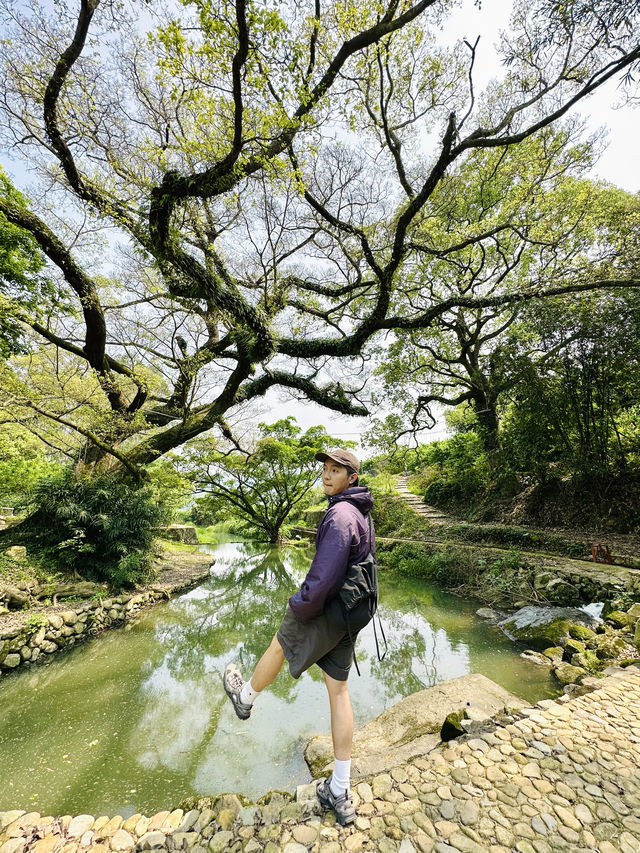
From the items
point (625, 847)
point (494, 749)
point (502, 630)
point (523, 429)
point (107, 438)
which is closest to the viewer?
point (625, 847)

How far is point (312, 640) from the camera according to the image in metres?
1.66

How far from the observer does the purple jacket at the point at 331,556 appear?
5.23 ft

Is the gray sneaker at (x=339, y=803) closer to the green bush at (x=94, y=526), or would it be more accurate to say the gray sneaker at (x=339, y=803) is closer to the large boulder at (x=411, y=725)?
the large boulder at (x=411, y=725)

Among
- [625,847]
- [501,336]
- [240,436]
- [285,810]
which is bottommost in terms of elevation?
[285,810]

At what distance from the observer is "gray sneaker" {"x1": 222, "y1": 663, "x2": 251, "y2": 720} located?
1810 millimetres

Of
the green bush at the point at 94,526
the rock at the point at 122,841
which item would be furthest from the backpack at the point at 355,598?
the green bush at the point at 94,526

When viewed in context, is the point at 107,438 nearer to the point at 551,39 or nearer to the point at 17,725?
the point at 17,725

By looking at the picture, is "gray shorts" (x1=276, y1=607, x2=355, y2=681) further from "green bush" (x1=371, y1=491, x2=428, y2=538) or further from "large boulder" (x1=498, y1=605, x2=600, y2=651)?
"green bush" (x1=371, y1=491, x2=428, y2=538)

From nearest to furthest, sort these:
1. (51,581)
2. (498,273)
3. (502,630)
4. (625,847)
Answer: (625,847)
(502,630)
(51,581)
(498,273)

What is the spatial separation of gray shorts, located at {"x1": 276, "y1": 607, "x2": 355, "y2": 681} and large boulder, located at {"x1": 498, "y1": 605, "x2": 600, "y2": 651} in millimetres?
3984

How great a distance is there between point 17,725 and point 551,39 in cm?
888

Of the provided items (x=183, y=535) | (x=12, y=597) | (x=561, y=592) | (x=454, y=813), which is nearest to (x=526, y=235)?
(x=561, y=592)

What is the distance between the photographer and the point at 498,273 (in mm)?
9438

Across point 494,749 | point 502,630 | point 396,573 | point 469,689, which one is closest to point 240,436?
point 396,573
